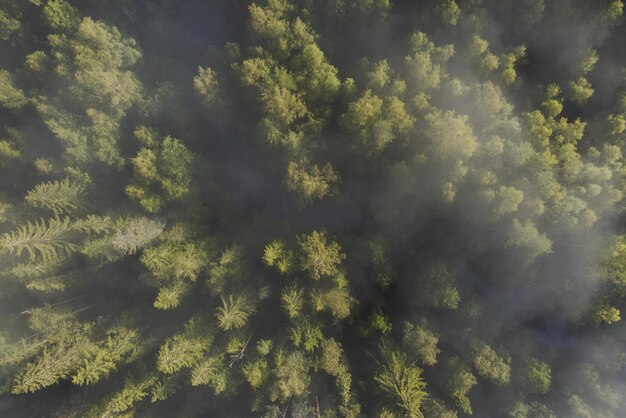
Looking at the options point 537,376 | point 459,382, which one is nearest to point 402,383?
point 459,382

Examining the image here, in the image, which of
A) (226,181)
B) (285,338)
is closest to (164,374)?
(285,338)

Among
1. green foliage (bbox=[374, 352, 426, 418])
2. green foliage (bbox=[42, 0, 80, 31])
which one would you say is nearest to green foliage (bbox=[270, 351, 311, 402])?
green foliage (bbox=[374, 352, 426, 418])

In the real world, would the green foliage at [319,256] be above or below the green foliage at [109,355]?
above

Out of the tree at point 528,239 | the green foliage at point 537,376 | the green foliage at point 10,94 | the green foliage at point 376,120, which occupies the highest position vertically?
the green foliage at point 376,120

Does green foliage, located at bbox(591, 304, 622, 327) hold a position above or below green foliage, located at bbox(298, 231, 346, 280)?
above

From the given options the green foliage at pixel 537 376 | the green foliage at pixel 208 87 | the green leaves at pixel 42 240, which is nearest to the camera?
the green leaves at pixel 42 240

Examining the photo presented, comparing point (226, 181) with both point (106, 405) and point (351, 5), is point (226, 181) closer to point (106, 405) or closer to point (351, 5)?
point (351, 5)

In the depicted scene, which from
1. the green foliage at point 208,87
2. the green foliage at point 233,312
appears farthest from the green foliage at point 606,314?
the green foliage at point 208,87

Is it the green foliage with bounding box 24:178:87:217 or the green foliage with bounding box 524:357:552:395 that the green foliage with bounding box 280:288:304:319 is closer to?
the green foliage with bounding box 24:178:87:217

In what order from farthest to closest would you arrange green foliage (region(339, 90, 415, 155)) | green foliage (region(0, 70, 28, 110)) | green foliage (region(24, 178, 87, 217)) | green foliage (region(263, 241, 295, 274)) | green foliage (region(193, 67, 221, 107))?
green foliage (region(263, 241, 295, 274))
green foliage (region(193, 67, 221, 107))
green foliage (region(0, 70, 28, 110))
green foliage (region(24, 178, 87, 217))
green foliage (region(339, 90, 415, 155))

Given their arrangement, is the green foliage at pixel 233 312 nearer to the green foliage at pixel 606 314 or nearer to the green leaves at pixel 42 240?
the green leaves at pixel 42 240
